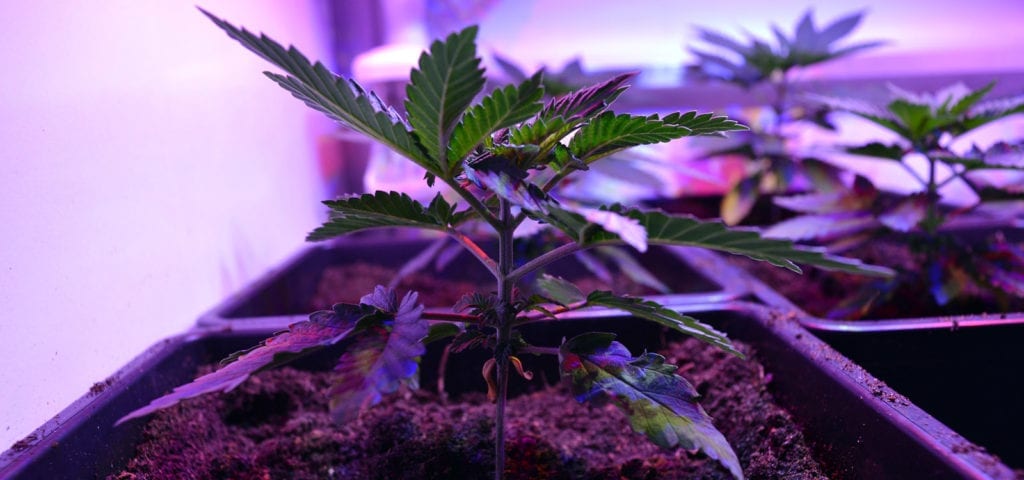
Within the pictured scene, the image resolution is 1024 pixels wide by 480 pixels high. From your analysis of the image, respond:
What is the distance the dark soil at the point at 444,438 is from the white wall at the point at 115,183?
14 cm

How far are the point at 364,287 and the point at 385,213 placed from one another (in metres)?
0.85

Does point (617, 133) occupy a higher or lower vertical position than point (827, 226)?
higher

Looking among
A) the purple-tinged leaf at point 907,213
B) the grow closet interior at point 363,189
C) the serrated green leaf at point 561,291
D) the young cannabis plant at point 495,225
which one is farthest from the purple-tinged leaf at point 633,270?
the young cannabis plant at point 495,225

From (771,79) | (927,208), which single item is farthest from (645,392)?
(771,79)

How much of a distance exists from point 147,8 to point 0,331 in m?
0.52

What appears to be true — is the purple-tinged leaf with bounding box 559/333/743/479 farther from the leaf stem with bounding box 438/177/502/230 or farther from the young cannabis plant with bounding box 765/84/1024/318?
the young cannabis plant with bounding box 765/84/1024/318

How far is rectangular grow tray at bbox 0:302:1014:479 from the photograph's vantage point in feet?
1.79

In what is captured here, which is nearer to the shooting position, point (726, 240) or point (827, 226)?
point (726, 240)

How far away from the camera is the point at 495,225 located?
57 centimetres

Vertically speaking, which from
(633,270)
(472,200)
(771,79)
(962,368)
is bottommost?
(962,368)

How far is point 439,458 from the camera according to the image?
0.70m

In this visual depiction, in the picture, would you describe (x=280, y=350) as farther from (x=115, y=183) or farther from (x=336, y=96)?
(x=115, y=183)

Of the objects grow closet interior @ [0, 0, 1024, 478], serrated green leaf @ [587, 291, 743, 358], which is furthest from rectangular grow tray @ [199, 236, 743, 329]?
serrated green leaf @ [587, 291, 743, 358]

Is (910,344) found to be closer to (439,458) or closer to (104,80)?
(439,458)
